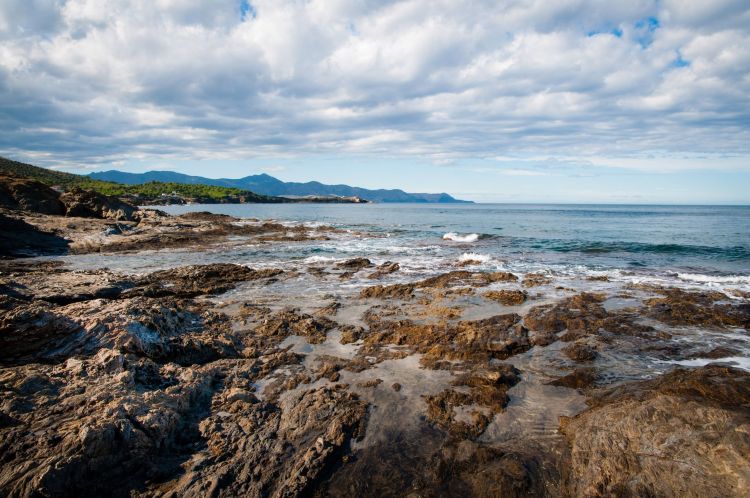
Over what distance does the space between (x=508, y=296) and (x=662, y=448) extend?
885 cm

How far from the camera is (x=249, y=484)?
4.56 m

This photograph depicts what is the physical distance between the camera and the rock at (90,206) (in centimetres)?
3688

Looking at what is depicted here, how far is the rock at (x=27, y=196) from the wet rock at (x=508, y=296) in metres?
39.7

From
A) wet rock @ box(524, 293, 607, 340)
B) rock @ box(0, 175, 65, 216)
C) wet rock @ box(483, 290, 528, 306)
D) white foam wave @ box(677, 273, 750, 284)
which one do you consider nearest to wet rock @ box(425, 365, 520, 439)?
wet rock @ box(524, 293, 607, 340)

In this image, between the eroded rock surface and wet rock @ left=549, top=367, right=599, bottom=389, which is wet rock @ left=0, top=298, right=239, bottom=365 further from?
wet rock @ left=549, top=367, right=599, bottom=389

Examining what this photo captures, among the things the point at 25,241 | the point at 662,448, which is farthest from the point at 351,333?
the point at 25,241

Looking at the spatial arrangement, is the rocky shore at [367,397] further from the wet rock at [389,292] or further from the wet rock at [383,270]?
the wet rock at [383,270]

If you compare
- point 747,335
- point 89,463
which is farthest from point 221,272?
point 747,335

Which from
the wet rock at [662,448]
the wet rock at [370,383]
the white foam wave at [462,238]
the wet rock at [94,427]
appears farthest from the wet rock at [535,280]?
the white foam wave at [462,238]

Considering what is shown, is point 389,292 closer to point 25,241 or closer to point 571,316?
point 571,316

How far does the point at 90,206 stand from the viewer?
1485 inches

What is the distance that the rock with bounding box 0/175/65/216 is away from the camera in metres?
32.6

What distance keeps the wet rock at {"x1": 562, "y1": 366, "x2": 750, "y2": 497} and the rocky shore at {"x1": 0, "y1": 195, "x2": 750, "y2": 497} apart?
2 centimetres

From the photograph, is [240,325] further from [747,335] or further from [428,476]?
[747,335]
